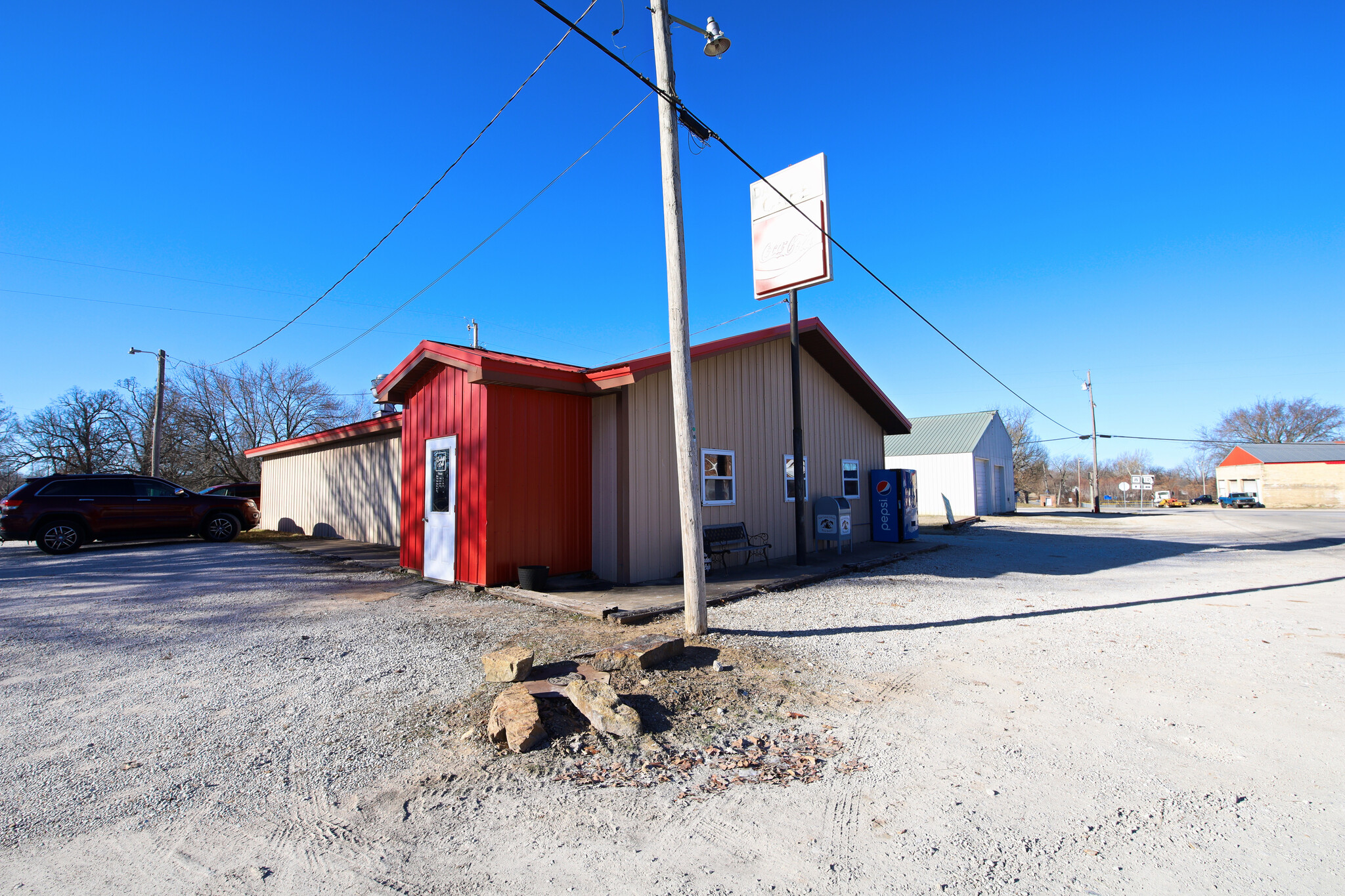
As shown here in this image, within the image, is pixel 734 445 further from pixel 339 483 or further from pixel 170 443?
pixel 170 443

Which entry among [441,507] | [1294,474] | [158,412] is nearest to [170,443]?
[158,412]

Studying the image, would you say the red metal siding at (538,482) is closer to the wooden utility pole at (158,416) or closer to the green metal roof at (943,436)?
the wooden utility pole at (158,416)

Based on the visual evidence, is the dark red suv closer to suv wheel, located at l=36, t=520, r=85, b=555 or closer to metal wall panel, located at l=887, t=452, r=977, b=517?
suv wheel, located at l=36, t=520, r=85, b=555

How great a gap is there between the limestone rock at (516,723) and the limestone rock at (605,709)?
0.90 feet

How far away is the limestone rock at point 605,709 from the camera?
382 centimetres

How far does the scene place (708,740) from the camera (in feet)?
12.4

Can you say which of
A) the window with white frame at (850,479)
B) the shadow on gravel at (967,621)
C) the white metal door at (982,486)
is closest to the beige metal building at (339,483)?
the shadow on gravel at (967,621)

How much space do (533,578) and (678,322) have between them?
3962 millimetres

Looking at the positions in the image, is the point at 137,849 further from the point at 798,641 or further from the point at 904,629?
the point at 904,629

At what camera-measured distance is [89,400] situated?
32.2m

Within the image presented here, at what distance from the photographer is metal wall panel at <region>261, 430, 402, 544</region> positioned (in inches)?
564

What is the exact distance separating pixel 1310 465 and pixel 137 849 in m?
63.8

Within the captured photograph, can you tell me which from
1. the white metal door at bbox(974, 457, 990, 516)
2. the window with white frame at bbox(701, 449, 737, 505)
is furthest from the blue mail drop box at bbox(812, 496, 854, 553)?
the white metal door at bbox(974, 457, 990, 516)

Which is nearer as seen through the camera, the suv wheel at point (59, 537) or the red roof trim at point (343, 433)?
the suv wheel at point (59, 537)
